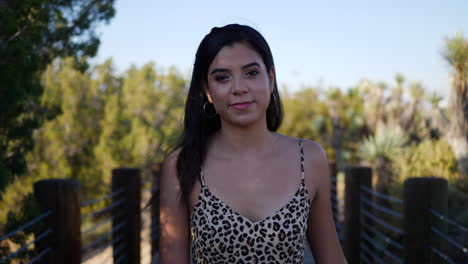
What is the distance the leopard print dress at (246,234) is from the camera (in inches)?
91.0

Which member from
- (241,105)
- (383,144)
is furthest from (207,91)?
(383,144)

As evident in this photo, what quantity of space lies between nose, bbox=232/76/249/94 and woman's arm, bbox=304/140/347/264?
50cm

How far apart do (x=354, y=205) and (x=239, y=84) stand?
3033mm

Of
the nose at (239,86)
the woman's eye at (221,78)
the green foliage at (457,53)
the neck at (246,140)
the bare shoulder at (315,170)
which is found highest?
the green foliage at (457,53)

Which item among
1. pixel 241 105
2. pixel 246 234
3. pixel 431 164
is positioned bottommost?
pixel 431 164

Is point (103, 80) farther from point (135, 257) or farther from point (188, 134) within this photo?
point (188, 134)

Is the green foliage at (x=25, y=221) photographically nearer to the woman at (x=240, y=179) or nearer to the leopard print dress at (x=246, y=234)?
the woman at (x=240, y=179)

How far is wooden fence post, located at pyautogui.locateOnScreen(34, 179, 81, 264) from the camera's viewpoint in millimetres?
2777

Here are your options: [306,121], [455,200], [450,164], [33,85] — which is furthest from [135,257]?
[306,121]

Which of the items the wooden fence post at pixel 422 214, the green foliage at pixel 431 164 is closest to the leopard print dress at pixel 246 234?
the wooden fence post at pixel 422 214

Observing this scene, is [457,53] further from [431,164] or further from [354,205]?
[354,205]

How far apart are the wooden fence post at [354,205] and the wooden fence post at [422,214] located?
160cm

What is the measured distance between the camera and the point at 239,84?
2311mm

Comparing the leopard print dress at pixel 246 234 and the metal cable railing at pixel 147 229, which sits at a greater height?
the leopard print dress at pixel 246 234
